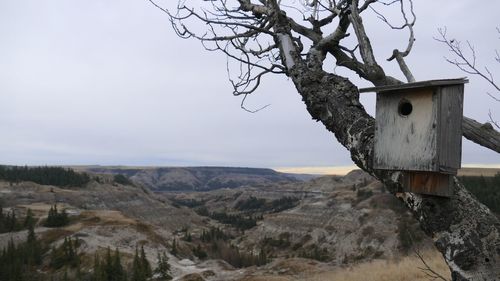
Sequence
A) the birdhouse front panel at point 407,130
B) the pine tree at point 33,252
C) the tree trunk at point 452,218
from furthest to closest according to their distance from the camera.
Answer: the pine tree at point 33,252 → the birdhouse front panel at point 407,130 → the tree trunk at point 452,218

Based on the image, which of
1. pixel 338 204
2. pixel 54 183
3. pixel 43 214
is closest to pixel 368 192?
pixel 338 204

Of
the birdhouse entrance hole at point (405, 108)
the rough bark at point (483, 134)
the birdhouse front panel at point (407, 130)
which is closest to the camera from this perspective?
the birdhouse front panel at point (407, 130)

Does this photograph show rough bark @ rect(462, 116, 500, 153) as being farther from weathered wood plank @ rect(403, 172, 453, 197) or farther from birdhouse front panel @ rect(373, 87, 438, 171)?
weathered wood plank @ rect(403, 172, 453, 197)

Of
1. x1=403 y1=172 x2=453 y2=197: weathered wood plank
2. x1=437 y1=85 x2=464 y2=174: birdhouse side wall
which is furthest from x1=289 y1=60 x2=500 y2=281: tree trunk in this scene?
x1=437 y1=85 x2=464 y2=174: birdhouse side wall

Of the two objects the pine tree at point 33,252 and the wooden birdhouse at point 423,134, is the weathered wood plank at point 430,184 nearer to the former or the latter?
the wooden birdhouse at point 423,134

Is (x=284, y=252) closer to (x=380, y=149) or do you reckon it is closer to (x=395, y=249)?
(x=395, y=249)

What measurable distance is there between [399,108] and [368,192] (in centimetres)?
6979

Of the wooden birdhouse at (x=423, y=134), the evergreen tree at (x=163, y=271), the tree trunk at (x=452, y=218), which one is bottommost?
the evergreen tree at (x=163, y=271)

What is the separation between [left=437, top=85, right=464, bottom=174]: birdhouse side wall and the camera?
279cm

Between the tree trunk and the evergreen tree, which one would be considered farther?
the evergreen tree

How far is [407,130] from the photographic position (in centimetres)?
315

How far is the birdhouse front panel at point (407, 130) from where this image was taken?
9.41 feet

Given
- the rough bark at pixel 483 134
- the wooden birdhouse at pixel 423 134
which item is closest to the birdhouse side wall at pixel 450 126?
the wooden birdhouse at pixel 423 134

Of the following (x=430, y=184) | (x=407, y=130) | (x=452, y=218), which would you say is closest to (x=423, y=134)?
(x=407, y=130)
